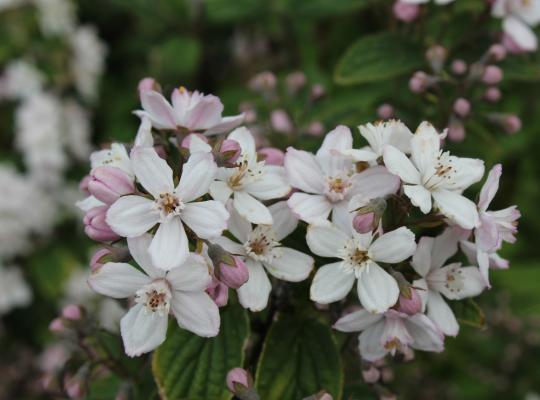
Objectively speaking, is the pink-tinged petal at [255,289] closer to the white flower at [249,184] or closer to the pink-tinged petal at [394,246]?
the white flower at [249,184]

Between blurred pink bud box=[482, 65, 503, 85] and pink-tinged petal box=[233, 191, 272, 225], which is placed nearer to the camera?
pink-tinged petal box=[233, 191, 272, 225]

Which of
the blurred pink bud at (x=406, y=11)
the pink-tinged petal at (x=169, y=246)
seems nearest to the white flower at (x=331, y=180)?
the pink-tinged petal at (x=169, y=246)

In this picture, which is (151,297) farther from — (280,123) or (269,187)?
(280,123)

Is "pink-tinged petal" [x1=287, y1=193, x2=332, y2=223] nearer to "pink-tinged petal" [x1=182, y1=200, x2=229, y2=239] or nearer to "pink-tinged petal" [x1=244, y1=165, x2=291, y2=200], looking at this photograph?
"pink-tinged petal" [x1=244, y1=165, x2=291, y2=200]

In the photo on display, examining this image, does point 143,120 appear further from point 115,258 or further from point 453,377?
point 453,377

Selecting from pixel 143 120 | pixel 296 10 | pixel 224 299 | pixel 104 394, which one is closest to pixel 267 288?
pixel 224 299

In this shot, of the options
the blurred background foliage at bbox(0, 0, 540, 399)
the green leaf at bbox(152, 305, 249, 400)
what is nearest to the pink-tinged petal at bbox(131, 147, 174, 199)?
the green leaf at bbox(152, 305, 249, 400)
